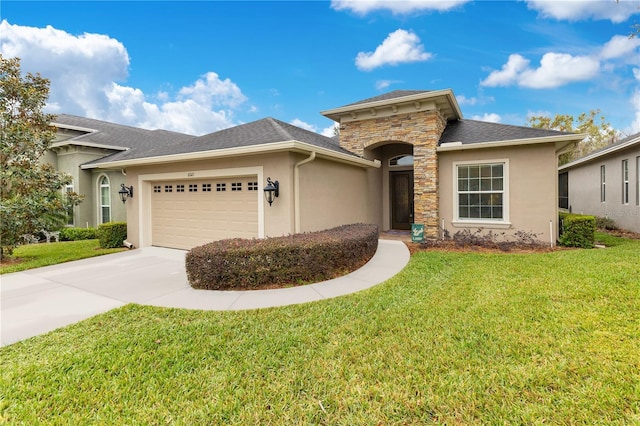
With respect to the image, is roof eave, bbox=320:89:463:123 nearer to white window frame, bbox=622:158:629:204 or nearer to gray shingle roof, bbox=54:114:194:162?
white window frame, bbox=622:158:629:204

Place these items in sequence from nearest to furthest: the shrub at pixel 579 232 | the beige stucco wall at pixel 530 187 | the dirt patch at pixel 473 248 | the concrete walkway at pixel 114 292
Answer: the concrete walkway at pixel 114 292
the dirt patch at pixel 473 248
the shrub at pixel 579 232
the beige stucco wall at pixel 530 187

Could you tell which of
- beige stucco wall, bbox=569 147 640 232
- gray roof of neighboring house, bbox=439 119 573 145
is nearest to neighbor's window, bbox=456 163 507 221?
gray roof of neighboring house, bbox=439 119 573 145

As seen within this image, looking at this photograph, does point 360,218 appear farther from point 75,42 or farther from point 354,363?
point 75,42

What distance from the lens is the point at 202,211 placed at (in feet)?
28.5

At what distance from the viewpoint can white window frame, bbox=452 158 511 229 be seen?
370 inches

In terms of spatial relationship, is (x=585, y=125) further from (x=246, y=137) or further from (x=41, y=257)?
(x=41, y=257)

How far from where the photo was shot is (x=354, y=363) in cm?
294

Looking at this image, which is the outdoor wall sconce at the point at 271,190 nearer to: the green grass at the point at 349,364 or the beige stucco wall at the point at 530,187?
the green grass at the point at 349,364

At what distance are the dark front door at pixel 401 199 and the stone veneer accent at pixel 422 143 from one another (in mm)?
2090

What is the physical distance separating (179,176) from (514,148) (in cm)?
1020

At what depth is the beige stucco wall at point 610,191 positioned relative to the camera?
37.4 feet

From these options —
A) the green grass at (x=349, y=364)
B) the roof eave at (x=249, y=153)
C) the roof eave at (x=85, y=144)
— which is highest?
the roof eave at (x=85, y=144)

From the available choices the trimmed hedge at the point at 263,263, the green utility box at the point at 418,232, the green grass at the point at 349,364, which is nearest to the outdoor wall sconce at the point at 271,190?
the trimmed hedge at the point at 263,263

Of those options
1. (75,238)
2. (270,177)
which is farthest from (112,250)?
(270,177)
